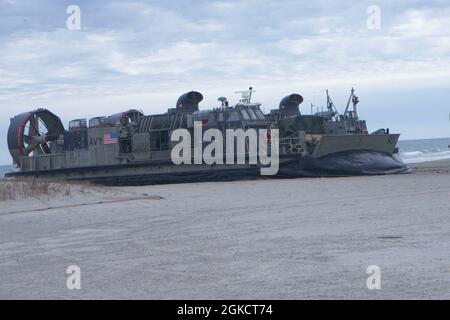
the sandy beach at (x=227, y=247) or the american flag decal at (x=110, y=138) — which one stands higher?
the american flag decal at (x=110, y=138)

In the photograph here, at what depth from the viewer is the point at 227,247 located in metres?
8.04

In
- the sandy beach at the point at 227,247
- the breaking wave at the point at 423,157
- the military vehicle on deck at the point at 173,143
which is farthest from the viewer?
the breaking wave at the point at 423,157

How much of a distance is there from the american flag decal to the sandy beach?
10.9 m

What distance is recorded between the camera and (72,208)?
13.1m

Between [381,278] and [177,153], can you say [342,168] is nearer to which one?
[177,153]

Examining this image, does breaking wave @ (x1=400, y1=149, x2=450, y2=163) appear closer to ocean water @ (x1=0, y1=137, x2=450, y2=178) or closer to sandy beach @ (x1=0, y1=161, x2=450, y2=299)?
ocean water @ (x1=0, y1=137, x2=450, y2=178)

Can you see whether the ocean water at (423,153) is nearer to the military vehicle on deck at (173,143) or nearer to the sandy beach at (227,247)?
the military vehicle on deck at (173,143)

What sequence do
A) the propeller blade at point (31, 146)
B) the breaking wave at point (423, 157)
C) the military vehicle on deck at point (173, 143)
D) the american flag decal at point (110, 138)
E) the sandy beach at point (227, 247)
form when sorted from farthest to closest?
the breaking wave at point (423, 157)
the propeller blade at point (31, 146)
the american flag decal at point (110, 138)
the military vehicle on deck at point (173, 143)
the sandy beach at point (227, 247)

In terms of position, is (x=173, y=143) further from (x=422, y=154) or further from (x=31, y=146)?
(x=422, y=154)

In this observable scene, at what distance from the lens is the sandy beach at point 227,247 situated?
5832 mm

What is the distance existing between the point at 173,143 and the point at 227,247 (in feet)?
53.8

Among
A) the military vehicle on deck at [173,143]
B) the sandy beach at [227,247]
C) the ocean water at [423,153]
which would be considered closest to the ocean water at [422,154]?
the ocean water at [423,153]

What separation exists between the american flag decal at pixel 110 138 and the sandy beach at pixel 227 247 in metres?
10.9
